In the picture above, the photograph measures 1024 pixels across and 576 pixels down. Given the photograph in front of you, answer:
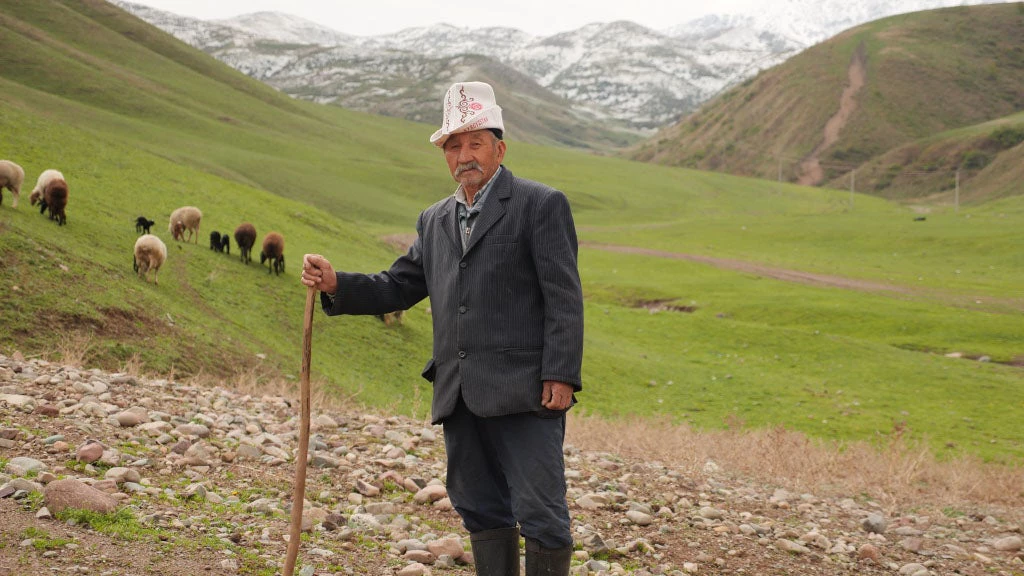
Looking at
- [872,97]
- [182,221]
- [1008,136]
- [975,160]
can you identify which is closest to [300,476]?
[182,221]

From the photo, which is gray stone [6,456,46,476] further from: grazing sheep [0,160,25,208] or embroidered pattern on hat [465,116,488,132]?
grazing sheep [0,160,25,208]

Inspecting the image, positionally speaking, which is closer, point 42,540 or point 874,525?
point 42,540

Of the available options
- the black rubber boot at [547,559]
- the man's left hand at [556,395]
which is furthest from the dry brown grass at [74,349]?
the man's left hand at [556,395]

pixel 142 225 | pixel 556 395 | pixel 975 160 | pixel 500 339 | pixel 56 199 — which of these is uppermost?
pixel 975 160

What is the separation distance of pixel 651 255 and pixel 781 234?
1481 centimetres

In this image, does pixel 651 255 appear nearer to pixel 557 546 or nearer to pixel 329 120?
pixel 557 546

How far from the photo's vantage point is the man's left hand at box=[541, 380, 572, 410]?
4.28 meters

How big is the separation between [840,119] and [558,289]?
155 meters

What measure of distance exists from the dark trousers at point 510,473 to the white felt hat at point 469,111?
1.53 metres

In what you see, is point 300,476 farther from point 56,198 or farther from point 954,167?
point 954,167

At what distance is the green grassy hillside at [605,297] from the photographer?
47.6 feet

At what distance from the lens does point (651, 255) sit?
49.6 metres

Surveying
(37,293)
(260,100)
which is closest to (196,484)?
(37,293)

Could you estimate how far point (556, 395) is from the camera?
4281mm
